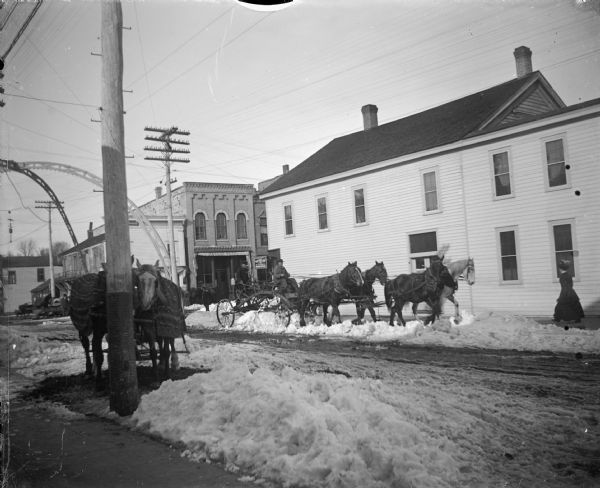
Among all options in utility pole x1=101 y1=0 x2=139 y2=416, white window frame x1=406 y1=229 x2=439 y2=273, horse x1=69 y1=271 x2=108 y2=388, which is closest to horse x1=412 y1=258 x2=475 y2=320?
white window frame x1=406 y1=229 x2=439 y2=273

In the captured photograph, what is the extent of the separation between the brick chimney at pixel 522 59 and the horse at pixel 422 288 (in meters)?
7.42

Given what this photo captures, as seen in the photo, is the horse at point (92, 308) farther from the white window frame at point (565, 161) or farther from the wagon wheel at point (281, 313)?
the white window frame at point (565, 161)

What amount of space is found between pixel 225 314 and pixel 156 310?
6.43m

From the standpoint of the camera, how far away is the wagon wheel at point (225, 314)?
45.1 feet

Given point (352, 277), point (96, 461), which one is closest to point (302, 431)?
point (96, 461)

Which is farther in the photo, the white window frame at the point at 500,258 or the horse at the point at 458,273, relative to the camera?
the horse at the point at 458,273

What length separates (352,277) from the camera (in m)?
14.1

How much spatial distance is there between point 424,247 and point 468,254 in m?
2.85

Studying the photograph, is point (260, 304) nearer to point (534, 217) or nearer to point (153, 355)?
point (153, 355)

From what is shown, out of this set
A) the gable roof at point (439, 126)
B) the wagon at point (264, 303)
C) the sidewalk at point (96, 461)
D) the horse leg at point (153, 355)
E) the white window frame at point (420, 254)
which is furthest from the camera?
the white window frame at point (420, 254)

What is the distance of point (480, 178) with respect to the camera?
539 inches

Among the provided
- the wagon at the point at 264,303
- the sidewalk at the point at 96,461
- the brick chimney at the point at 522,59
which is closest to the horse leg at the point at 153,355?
the sidewalk at the point at 96,461

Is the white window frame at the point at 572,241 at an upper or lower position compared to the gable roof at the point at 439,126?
lower

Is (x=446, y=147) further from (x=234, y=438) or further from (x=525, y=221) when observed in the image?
(x=234, y=438)
